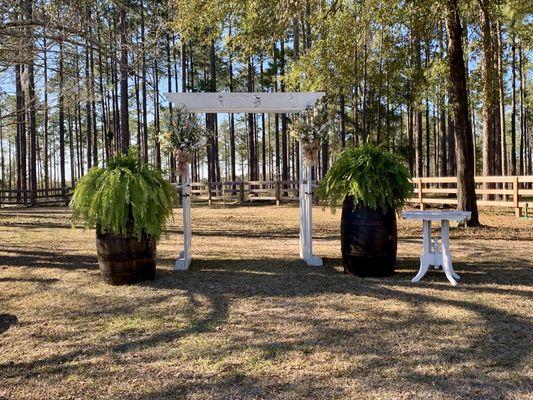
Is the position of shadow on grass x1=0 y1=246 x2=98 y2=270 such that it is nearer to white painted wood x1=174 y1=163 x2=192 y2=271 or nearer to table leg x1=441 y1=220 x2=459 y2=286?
white painted wood x1=174 y1=163 x2=192 y2=271

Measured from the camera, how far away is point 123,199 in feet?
17.2

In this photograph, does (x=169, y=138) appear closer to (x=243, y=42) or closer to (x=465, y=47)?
(x=243, y=42)

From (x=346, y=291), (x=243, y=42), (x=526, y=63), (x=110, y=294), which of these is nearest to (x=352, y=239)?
(x=346, y=291)

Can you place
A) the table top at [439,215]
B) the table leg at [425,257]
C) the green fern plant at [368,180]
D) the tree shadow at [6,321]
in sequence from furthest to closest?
the green fern plant at [368,180]
the table leg at [425,257]
the table top at [439,215]
the tree shadow at [6,321]

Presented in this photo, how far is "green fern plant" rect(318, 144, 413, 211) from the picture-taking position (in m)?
5.48

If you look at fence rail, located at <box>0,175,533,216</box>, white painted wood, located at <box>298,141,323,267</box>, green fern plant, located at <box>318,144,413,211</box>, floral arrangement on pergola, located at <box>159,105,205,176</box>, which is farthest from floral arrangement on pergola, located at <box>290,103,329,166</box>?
fence rail, located at <box>0,175,533,216</box>

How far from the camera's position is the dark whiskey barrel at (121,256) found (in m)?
5.39

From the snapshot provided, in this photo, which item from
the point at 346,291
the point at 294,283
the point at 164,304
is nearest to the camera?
the point at 164,304

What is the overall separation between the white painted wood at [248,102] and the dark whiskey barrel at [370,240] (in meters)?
1.87

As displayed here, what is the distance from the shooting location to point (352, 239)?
5613 millimetres

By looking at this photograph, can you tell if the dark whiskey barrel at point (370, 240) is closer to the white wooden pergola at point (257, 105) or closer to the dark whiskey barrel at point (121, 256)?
the white wooden pergola at point (257, 105)

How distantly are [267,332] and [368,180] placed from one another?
8.22 feet

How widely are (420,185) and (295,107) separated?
33.5 feet

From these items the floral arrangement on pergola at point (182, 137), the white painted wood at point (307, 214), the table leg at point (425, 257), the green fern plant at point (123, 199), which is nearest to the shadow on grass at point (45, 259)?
the green fern plant at point (123, 199)
